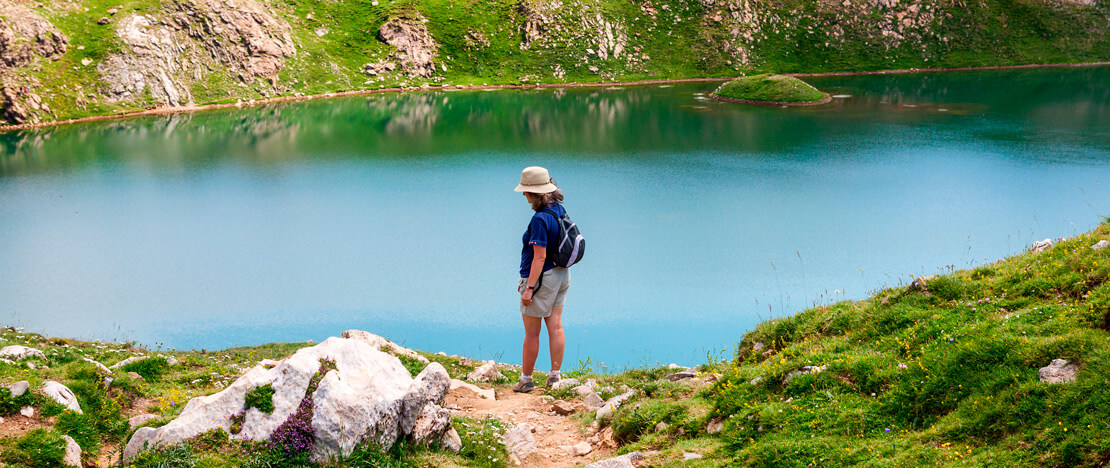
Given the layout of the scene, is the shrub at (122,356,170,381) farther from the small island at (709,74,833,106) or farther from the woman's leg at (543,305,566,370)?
the small island at (709,74,833,106)

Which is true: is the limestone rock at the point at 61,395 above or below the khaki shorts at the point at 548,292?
below

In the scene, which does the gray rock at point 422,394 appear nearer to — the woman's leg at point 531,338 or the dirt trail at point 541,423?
the dirt trail at point 541,423

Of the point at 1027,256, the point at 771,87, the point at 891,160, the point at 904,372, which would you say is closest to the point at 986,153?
the point at 891,160

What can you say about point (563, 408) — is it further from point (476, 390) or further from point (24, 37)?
point (24, 37)

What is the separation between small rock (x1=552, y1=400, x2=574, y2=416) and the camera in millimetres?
10508

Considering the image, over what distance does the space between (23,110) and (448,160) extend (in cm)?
4841

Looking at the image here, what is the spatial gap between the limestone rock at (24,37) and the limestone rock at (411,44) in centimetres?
3850

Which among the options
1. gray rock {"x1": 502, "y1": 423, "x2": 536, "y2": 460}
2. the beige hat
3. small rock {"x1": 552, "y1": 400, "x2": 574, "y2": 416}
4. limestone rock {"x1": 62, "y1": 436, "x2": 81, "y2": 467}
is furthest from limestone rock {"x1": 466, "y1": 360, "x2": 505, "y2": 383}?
limestone rock {"x1": 62, "y1": 436, "x2": 81, "y2": 467}

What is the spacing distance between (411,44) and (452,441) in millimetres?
98223

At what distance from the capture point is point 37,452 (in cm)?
737

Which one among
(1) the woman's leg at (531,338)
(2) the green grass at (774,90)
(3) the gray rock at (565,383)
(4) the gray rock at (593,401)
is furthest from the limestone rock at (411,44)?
(4) the gray rock at (593,401)

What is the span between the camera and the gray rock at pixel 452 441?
8.32 m

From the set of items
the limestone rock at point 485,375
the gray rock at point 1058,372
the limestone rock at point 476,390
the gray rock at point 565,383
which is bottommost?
the limestone rock at point 485,375

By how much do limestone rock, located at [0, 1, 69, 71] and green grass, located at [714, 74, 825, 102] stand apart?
7237cm
